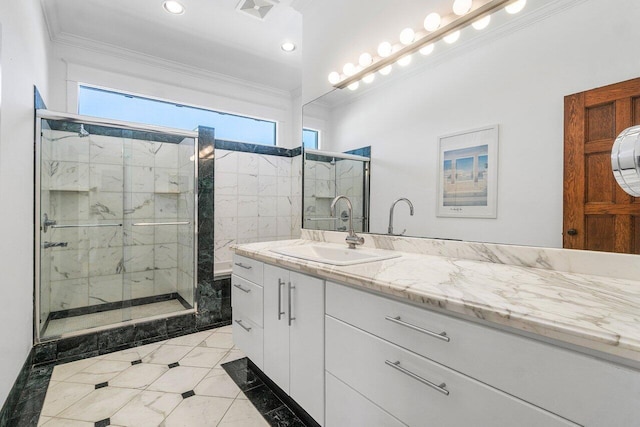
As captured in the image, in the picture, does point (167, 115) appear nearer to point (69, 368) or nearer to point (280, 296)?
point (69, 368)

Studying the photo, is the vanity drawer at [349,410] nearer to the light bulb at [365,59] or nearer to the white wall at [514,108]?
the white wall at [514,108]

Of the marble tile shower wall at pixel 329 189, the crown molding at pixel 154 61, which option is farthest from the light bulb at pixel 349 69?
the crown molding at pixel 154 61

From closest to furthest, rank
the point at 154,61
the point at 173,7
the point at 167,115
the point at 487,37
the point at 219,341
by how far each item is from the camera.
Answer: the point at 487,37
the point at 173,7
the point at 219,341
the point at 154,61
the point at 167,115

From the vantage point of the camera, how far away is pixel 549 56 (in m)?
1.14

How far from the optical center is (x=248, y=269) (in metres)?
1.82

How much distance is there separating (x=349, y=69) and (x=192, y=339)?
249 cm

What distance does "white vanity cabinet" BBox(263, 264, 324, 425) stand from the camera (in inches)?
50.6

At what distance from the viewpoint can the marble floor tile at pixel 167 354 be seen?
2.12 metres

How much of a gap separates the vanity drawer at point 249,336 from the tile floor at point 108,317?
1086mm

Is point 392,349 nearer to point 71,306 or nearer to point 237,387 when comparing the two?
point 237,387

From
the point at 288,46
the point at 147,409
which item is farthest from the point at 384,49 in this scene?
the point at 147,409

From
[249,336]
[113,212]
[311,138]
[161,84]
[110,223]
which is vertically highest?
[161,84]

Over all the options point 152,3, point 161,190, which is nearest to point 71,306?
point 161,190

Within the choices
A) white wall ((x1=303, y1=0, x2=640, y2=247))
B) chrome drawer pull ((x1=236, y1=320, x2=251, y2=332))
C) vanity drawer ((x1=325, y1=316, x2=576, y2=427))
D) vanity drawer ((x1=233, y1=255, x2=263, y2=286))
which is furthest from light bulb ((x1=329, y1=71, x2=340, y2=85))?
chrome drawer pull ((x1=236, y1=320, x2=251, y2=332))
